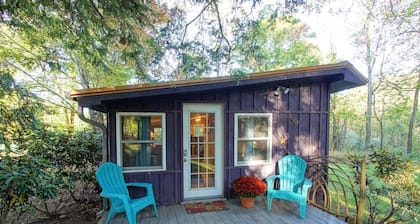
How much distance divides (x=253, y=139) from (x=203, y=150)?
1041 millimetres

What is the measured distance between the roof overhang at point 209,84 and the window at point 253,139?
0.82 meters

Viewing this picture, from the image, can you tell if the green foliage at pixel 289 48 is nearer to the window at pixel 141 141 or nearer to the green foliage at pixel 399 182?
the green foliage at pixel 399 182

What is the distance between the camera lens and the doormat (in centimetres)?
365

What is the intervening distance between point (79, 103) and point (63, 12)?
1.25m

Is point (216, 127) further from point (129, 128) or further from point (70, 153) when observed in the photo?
point (70, 153)

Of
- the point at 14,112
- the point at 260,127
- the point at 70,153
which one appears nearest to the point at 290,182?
the point at 260,127

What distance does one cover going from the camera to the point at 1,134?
112 inches

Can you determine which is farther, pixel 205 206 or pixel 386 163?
pixel 205 206

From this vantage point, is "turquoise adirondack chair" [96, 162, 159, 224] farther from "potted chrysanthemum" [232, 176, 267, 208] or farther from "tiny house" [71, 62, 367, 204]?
"potted chrysanthemum" [232, 176, 267, 208]

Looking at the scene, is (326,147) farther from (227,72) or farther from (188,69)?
(188,69)

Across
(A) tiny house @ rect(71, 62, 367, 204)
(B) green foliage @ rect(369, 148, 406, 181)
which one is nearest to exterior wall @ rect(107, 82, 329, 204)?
(A) tiny house @ rect(71, 62, 367, 204)

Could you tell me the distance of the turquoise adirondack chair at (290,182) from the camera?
348 cm

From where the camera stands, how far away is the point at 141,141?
385 centimetres

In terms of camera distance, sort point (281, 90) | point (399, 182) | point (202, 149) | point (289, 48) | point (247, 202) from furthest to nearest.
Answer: point (289, 48) → point (281, 90) → point (202, 149) → point (247, 202) → point (399, 182)
